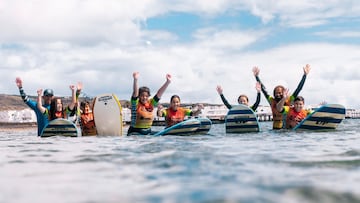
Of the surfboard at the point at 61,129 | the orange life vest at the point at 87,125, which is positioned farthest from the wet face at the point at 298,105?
the surfboard at the point at 61,129

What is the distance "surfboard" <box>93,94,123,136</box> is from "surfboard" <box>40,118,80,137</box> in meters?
1.11

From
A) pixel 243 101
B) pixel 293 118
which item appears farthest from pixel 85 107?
pixel 293 118

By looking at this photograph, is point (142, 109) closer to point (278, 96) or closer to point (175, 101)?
point (175, 101)

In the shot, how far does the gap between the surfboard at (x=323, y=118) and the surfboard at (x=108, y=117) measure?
20.9ft

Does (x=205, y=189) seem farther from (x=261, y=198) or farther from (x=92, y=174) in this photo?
(x=92, y=174)

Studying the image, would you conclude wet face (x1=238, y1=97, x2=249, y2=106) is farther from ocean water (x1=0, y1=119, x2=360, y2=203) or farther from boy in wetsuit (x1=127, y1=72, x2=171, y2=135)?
ocean water (x1=0, y1=119, x2=360, y2=203)

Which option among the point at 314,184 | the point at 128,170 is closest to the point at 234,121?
the point at 128,170

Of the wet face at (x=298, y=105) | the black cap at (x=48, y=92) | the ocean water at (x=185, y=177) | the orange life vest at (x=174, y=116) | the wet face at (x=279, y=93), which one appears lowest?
the ocean water at (x=185, y=177)

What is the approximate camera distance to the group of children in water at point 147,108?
1484cm

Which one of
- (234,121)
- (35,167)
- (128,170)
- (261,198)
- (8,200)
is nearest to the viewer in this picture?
(261,198)

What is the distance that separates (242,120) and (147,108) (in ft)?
12.4

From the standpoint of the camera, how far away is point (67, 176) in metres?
5.43

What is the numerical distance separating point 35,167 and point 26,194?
2041 millimetres

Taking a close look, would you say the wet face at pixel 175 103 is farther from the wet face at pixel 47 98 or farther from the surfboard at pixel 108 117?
the wet face at pixel 47 98
